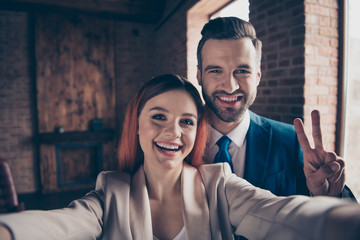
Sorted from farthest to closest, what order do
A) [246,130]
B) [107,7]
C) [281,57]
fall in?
1. [107,7]
2. [281,57]
3. [246,130]

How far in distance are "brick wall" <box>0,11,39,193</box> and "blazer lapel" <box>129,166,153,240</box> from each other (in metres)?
4.15

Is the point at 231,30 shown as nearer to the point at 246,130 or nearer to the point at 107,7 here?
the point at 246,130

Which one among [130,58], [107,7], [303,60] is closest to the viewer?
[303,60]

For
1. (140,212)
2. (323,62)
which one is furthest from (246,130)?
(323,62)

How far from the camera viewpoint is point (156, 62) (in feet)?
15.4

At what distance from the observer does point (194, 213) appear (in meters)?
1.03

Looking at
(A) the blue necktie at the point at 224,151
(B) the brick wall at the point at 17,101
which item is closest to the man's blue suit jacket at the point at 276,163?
(A) the blue necktie at the point at 224,151

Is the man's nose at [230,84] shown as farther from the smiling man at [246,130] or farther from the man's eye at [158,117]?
the man's eye at [158,117]

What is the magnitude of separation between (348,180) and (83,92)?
4423 mm

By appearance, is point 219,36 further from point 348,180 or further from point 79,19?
point 79,19

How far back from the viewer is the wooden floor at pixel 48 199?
3775 mm

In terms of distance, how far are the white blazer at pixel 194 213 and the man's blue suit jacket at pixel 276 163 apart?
0.54 ft

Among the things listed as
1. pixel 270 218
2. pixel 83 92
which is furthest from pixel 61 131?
pixel 270 218

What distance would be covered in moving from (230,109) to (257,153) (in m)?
0.29
